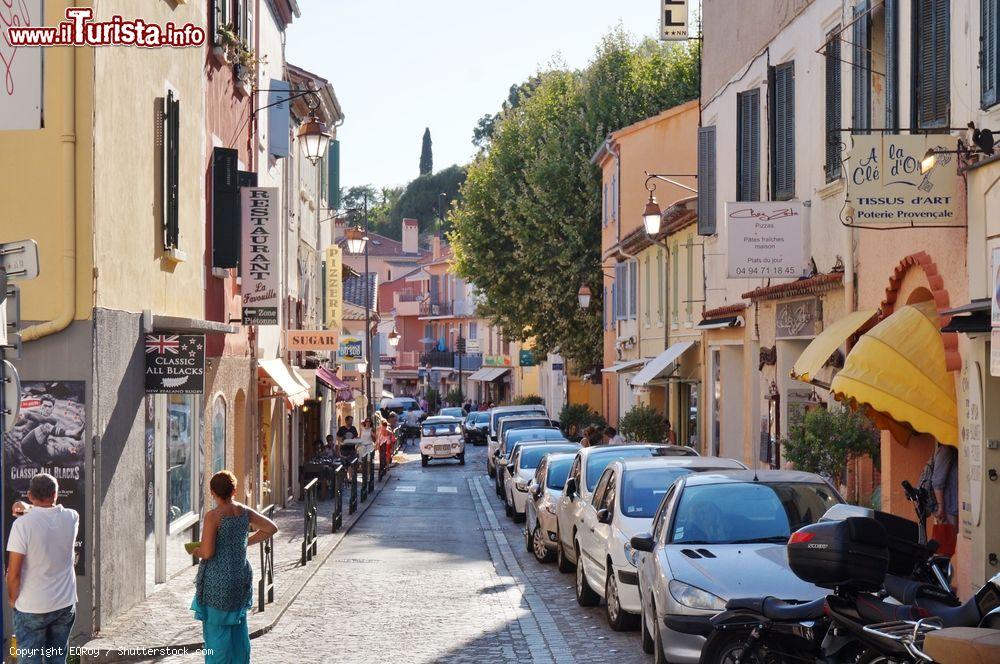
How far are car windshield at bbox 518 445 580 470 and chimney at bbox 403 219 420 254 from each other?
85755 millimetres

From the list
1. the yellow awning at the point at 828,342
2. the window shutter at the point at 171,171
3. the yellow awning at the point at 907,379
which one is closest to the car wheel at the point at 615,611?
the yellow awning at the point at 907,379

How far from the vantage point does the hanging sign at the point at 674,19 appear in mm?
29103

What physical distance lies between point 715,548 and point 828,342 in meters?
6.34

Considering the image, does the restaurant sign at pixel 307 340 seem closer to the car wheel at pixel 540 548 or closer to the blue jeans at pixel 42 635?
the car wheel at pixel 540 548

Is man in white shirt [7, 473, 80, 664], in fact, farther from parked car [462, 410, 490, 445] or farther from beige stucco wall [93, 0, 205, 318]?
parked car [462, 410, 490, 445]

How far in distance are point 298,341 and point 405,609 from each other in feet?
54.2

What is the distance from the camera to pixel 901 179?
1326 centimetres

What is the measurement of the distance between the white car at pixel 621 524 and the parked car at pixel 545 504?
3.83 metres

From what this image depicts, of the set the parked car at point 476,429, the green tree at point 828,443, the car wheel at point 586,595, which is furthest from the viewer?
the parked car at point 476,429

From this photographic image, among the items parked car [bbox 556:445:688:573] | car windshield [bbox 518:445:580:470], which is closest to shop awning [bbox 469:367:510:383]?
car windshield [bbox 518:445:580:470]

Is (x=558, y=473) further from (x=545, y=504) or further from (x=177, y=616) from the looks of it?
(x=177, y=616)

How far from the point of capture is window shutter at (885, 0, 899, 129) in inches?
609

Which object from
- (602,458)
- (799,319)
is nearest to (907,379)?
(602,458)

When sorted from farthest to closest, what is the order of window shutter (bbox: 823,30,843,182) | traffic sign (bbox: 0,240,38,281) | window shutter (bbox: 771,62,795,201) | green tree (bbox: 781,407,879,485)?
window shutter (bbox: 771,62,795,201) < window shutter (bbox: 823,30,843,182) < green tree (bbox: 781,407,879,485) < traffic sign (bbox: 0,240,38,281)
